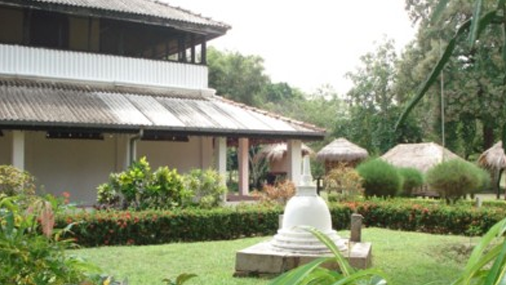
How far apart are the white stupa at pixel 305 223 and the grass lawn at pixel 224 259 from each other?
61 cm

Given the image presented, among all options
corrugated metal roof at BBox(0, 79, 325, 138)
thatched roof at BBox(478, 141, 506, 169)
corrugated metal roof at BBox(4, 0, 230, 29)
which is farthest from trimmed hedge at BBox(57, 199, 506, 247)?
thatched roof at BBox(478, 141, 506, 169)

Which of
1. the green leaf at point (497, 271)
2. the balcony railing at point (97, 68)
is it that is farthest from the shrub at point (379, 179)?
the green leaf at point (497, 271)

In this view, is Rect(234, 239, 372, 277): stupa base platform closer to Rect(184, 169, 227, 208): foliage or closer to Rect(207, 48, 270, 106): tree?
Rect(184, 169, 227, 208): foliage

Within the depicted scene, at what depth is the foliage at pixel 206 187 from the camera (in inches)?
547

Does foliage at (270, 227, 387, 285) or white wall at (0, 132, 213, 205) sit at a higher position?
white wall at (0, 132, 213, 205)

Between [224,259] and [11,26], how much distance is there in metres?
10.2

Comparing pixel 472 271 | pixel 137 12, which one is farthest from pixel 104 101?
pixel 472 271

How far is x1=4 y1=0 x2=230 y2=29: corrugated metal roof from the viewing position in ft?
50.2

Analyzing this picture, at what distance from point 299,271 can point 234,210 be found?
1169 centimetres

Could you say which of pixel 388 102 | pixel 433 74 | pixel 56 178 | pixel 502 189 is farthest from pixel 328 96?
pixel 433 74

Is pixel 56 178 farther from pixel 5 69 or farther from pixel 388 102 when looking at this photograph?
pixel 388 102

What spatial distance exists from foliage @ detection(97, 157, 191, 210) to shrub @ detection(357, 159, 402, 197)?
905 centimetres

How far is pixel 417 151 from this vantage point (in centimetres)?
2838

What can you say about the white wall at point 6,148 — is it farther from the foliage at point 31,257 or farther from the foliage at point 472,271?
the foliage at point 472,271
